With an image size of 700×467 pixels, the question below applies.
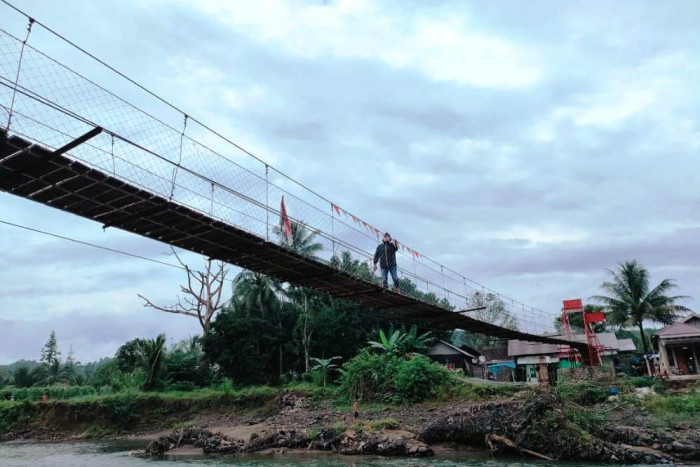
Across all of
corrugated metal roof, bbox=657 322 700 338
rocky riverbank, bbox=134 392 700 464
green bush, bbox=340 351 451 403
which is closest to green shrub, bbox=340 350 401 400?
green bush, bbox=340 351 451 403

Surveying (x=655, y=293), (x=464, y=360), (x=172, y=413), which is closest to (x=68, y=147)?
(x=172, y=413)

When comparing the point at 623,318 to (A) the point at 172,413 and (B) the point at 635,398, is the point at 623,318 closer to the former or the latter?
(B) the point at 635,398

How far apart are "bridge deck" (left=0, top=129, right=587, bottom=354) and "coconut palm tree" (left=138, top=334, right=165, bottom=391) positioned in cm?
1451

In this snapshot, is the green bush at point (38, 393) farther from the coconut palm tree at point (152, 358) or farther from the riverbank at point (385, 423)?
the coconut palm tree at point (152, 358)

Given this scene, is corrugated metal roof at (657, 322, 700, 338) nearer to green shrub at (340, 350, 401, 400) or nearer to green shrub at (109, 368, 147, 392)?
green shrub at (340, 350, 401, 400)

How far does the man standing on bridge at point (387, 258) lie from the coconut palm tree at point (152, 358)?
568 inches

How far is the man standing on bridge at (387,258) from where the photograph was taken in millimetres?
11387

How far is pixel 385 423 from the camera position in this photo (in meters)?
12.7

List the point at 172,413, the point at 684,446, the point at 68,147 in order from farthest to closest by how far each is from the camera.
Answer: the point at 172,413 → the point at 684,446 → the point at 68,147

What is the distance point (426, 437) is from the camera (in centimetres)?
1148

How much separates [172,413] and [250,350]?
4.87 metres

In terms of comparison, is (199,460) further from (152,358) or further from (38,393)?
(38,393)

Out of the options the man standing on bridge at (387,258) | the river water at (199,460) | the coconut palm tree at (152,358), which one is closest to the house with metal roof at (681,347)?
the river water at (199,460)

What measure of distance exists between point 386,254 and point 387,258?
14cm
